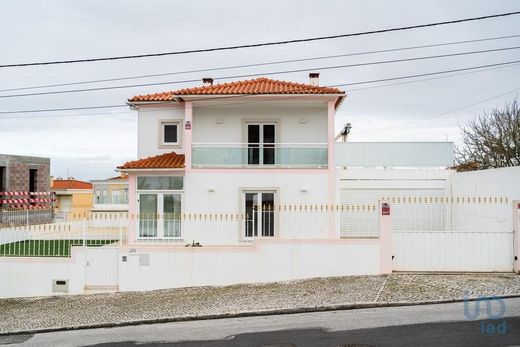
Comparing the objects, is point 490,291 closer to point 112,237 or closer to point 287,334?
point 287,334

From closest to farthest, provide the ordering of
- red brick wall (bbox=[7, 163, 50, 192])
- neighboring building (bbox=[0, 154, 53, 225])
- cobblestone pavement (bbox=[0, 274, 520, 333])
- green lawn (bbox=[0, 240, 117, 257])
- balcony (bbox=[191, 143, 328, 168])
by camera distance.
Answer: cobblestone pavement (bbox=[0, 274, 520, 333]), green lawn (bbox=[0, 240, 117, 257]), balcony (bbox=[191, 143, 328, 168]), neighboring building (bbox=[0, 154, 53, 225]), red brick wall (bbox=[7, 163, 50, 192])

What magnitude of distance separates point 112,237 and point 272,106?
824 centimetres

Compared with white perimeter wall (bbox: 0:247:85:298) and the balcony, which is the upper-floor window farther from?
white perimeter wall (bbox: 0:247:85:298)

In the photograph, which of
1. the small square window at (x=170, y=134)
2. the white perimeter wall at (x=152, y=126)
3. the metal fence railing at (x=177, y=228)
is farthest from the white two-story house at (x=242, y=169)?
the metal fence railing at (x=177, y=228)

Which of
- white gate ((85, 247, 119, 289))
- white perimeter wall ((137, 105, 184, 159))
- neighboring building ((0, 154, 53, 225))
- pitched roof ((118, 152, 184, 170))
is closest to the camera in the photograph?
white gate ((85, 247, 119, 289))

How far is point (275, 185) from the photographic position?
19.4m

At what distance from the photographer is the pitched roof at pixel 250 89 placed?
19.6 metres

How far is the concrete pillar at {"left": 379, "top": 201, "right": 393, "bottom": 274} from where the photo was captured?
46.8ft

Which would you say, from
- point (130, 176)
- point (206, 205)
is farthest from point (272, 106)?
point (130, 176)

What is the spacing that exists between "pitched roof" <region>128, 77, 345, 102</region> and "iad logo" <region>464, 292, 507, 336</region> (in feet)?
32.6

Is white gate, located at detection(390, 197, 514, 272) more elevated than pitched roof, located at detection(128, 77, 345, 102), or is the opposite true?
pitched roof, located at detection(128, 77, 345, 102)

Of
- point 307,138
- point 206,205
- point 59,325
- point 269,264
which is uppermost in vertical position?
point 307,138

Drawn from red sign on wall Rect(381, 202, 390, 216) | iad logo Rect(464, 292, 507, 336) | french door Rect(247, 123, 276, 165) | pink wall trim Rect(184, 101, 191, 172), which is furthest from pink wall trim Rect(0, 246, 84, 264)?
iad logo Rect(464, 292, 507, 336)

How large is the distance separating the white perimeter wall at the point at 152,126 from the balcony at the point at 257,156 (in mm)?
2473
